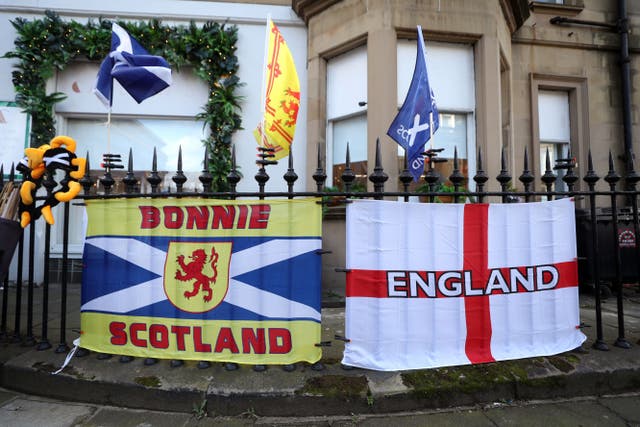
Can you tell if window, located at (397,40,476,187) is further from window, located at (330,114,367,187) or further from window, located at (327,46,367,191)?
window, located at (330,114,367,187)

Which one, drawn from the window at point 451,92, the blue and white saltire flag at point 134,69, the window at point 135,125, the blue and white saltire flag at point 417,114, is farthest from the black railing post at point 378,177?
Result: the window at point 135,125

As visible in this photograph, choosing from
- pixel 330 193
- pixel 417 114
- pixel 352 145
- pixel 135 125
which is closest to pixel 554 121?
pixel 352 145

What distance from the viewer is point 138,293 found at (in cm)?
269

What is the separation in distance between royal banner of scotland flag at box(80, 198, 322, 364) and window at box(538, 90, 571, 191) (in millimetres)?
6994

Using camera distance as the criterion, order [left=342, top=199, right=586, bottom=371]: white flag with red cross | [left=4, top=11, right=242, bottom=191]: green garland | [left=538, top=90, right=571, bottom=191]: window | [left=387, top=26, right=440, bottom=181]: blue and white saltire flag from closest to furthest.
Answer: [left=342, top=199, right=586, bottom=371]: white flag with red cross → [left=387, top=26, right=440, bottom=181]: blue and white saltire flag → [left=4, top=11, right=242, bottom=191]: green garland → [left=538, top=90, right=571, bottom=191]: window

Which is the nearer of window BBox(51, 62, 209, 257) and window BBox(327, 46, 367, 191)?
window BBox(327, 46, 367, 191)

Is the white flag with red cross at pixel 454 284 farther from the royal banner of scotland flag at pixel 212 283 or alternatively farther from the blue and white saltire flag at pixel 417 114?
the blue and white saltire flag at pixel 417 114

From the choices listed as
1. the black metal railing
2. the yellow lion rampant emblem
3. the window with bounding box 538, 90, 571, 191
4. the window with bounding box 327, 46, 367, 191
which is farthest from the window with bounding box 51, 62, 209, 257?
the window with bounding box 538, 90, 571, 191

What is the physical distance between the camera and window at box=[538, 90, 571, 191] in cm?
741

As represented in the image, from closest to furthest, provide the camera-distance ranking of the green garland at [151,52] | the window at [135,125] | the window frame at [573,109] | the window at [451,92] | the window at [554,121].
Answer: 1. the window at [451,92]
2. the green garland at [151,52]
3. the window at [135,125]
4. the window frame at [573,109]
5. the window at [554,121]

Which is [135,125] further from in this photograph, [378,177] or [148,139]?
[378,177]

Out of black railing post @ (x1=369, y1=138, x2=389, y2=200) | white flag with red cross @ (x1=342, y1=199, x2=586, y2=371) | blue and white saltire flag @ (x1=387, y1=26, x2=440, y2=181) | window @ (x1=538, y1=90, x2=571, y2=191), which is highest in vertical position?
window @ (x1=538, y1=90, x2=571, y2=191)

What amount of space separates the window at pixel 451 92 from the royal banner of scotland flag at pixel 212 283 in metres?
3.85

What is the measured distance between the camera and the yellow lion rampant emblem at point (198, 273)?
263 cm
